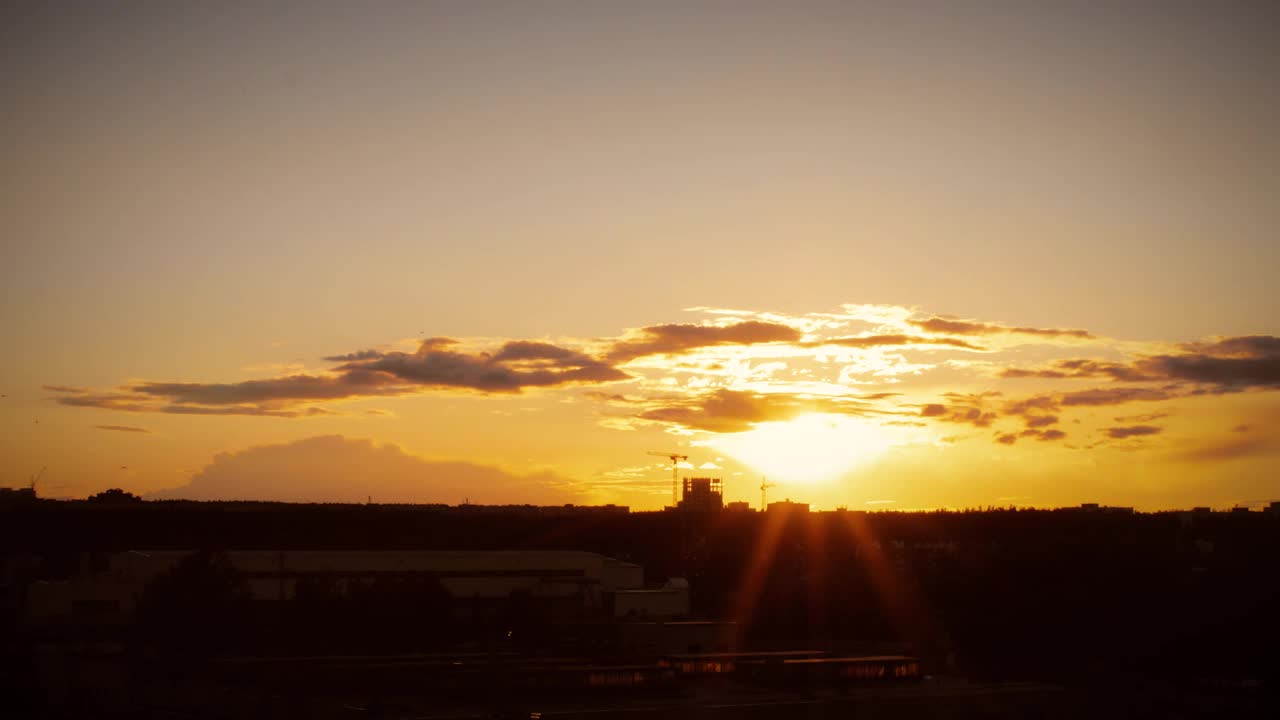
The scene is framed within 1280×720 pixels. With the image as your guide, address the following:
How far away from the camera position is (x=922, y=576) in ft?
351

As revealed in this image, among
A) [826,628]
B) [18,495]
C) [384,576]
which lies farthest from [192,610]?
[18,495]

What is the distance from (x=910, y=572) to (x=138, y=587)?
7101 cm

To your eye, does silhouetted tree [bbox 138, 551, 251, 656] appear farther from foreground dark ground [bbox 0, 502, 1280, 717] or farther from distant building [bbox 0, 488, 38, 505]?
distant building [bbox 0, 488, 38, 505]

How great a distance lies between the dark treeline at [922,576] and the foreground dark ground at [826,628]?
0.89 ft

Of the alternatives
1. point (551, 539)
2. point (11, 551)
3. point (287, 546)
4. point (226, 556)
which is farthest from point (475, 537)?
point (226, 556)

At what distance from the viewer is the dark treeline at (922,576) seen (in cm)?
7688

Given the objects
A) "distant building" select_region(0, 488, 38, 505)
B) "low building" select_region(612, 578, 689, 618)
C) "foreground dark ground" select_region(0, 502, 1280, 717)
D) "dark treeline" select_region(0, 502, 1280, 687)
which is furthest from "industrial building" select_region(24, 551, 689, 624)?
"distant building" select_region(0, 488, 38, 505)

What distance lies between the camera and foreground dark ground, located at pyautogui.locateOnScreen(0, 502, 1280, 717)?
49.9m

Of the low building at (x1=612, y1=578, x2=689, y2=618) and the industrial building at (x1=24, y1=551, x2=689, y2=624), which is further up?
the industrial building at (x1=24, y1=551, x2=689, y2=624)

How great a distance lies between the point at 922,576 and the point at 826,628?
670 inches

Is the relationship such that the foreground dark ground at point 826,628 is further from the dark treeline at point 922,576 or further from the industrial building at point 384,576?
the industrial building at point 384,576

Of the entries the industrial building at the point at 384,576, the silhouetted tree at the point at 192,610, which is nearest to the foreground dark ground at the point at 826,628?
the silhouetted tree at the point at 192,610

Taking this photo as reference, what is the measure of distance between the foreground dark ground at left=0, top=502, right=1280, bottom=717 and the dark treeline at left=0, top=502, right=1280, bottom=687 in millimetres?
273

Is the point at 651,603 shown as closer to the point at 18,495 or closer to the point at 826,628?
the point at 826,628
